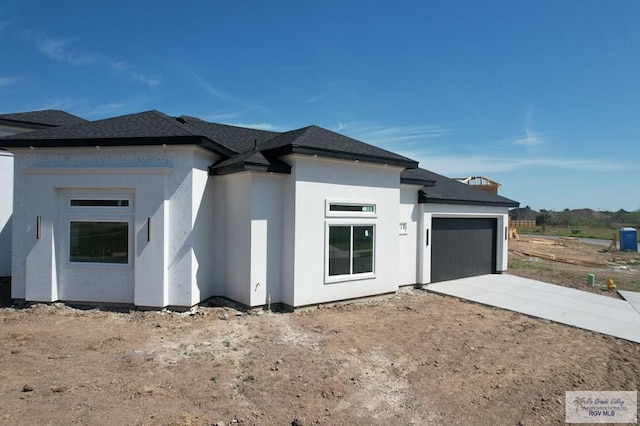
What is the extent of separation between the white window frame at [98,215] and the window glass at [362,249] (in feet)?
18.0

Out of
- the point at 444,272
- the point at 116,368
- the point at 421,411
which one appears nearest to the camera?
the point at 421,411

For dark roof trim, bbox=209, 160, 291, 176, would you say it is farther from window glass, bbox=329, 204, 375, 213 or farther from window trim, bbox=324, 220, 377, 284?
window trim, bbox=324, 220, 377, 284

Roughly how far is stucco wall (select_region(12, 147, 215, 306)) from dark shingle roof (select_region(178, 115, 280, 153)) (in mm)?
3114

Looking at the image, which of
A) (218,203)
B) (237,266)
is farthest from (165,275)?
(218,203)

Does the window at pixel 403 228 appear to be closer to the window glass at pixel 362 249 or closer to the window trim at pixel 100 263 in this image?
the window glass at pixel 362 249

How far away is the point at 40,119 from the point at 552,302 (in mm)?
17619

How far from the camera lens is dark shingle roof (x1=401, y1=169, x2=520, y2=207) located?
1122 cm

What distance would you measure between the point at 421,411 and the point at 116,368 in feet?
14.5

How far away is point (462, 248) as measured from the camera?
41.6 feet

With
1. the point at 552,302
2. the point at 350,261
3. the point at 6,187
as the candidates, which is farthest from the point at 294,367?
the point at 6,187

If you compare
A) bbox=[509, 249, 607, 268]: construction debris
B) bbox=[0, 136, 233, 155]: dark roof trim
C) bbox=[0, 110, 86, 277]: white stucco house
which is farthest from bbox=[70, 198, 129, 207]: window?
bbox=[509, 249, 607, 268]: construction debris

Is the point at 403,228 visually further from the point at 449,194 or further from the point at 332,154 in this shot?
the point at 332,154

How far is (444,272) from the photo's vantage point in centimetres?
1206

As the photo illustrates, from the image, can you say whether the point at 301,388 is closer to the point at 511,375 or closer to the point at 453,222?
the point at 511,375
